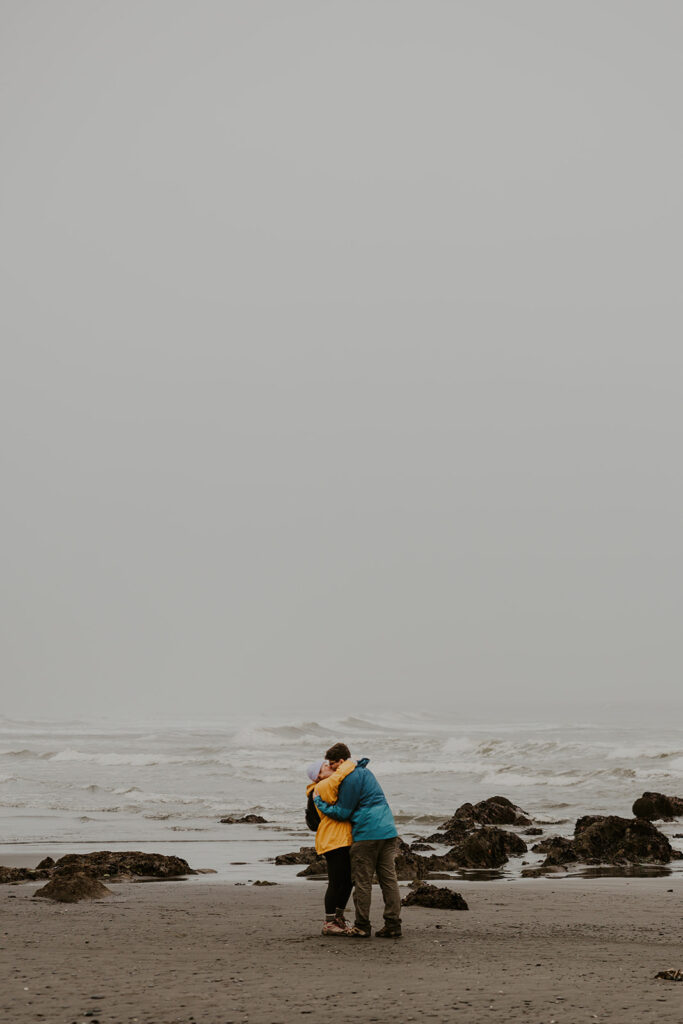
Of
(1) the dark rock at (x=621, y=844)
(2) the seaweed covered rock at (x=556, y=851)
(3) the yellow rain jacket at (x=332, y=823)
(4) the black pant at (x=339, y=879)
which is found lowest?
(2) the seaweed covered rock at (x=556, y=851)

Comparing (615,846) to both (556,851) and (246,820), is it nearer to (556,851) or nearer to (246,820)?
(556,851)

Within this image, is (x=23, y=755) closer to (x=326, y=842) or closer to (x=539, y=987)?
(x=326, y=842)

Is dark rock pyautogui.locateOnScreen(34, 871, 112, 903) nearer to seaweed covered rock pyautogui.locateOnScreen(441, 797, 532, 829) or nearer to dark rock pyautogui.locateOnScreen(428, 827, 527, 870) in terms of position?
dark rock pyautogui.locateOnScreen(428, 827, 527, 870)

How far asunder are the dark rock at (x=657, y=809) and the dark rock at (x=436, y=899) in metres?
9.78

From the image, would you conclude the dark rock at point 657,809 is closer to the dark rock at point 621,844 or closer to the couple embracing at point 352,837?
the dark rock at point 621,844

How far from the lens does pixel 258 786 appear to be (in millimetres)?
27828

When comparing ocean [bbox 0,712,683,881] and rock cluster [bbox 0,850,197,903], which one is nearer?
rock cluster [bbox 0,850,197,903]

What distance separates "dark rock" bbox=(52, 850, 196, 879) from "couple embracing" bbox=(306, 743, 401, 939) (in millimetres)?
4514

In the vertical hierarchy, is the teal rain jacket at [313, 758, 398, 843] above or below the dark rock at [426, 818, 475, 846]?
above

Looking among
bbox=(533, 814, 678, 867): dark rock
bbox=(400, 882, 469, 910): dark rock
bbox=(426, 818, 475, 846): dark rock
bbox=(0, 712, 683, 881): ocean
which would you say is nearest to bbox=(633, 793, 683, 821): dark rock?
bbox=(0, 712, 683, 881): ocean

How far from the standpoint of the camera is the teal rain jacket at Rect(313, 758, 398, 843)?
8.40 m

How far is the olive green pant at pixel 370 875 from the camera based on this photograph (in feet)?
27.2

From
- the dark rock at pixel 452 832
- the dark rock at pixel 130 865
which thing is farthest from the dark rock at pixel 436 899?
the dark rock at pixel 452 832

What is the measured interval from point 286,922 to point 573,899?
10.7ft
